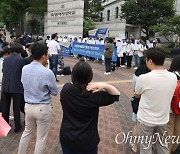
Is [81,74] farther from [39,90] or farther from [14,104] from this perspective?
[14,104]

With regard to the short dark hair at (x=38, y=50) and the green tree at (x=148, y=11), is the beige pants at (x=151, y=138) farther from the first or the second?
the green tree at (x=148, y=11)

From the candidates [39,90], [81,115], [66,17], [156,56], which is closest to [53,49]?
[39,90]

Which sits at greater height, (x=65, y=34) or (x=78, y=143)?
(x=65, y=34)

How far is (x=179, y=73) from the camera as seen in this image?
3852 mm

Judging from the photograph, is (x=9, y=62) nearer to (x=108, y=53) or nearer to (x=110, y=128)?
(x=110, y=128)

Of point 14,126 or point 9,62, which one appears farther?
point 14,126

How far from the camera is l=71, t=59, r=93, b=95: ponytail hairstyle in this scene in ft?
8.46

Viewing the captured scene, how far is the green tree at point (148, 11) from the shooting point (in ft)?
98.4

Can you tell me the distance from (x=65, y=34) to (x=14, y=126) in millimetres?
16933

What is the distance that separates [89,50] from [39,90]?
536 inches

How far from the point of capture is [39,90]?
3666 millimetres

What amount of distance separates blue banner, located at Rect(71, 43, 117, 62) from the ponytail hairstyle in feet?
39.5

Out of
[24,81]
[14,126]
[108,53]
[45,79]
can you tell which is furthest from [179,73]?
[108,53]

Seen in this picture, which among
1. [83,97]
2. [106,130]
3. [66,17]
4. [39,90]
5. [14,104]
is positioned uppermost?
[66,17]
